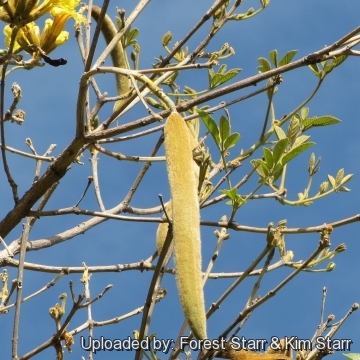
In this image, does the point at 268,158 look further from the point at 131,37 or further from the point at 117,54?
the point at 131,37

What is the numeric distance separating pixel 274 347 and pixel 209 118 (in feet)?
2.11

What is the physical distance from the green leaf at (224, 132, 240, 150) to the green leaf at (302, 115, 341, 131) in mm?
329

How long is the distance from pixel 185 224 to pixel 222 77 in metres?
1.26

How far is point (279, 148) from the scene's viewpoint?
1821mm

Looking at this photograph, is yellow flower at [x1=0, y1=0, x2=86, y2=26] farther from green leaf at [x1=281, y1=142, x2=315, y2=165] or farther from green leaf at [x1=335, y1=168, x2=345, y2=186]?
green leaf at [x1=335, y1=168, x2=345, y2=186]

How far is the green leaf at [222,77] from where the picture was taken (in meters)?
2.38

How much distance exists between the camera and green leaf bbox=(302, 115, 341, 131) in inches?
78.3

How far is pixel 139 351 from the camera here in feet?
5.19

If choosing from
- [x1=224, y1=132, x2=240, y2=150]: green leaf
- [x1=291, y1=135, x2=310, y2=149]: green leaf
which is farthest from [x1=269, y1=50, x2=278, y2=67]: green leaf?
[x1=224, y1=132, x2=240, y2=150]: green leaf

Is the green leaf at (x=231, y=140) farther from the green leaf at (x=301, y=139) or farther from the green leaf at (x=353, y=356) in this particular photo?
the green leaf at (x=353, y=356)

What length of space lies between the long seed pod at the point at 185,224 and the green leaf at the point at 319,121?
0.79m

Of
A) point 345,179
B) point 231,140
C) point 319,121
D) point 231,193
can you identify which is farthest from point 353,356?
point 345,179

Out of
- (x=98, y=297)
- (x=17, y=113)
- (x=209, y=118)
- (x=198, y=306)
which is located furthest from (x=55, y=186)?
(x=198, y=306)

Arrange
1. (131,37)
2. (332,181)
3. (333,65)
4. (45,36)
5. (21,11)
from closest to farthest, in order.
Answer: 1. (21,11)
2. (45,36)
3. (333,65)
4. (332,181)
5. (131,37)
